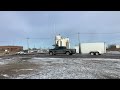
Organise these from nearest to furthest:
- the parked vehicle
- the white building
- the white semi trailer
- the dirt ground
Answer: the dirt ground → the parked vehicle → the white semi trailer → the white building

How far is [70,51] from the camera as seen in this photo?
1815 inches

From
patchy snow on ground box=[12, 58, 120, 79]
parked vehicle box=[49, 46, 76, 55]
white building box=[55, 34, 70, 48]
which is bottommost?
patchy snow on ground box=[12, 58, 120, 79]

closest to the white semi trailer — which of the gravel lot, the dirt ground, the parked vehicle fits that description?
the parked vehicle

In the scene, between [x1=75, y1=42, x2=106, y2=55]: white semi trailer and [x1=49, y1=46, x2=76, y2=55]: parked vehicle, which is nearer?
[x1=49, y1=46, x2=76, y2=55]: parked vehicle

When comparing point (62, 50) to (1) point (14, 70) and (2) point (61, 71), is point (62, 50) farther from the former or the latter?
(2) point (61, 71)

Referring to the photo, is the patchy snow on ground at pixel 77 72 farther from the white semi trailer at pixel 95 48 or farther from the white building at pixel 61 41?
the white building at pixel 61 41

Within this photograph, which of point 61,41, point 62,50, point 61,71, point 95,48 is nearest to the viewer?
point 61,71

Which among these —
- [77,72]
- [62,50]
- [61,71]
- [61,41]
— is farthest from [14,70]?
[61,41]

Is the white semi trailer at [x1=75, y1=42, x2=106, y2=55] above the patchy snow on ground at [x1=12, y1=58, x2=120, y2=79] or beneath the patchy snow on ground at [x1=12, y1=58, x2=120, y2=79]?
above

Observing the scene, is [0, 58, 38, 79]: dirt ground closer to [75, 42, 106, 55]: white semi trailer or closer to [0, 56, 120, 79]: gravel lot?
[0, 56, 120, 79]: gravel lot
